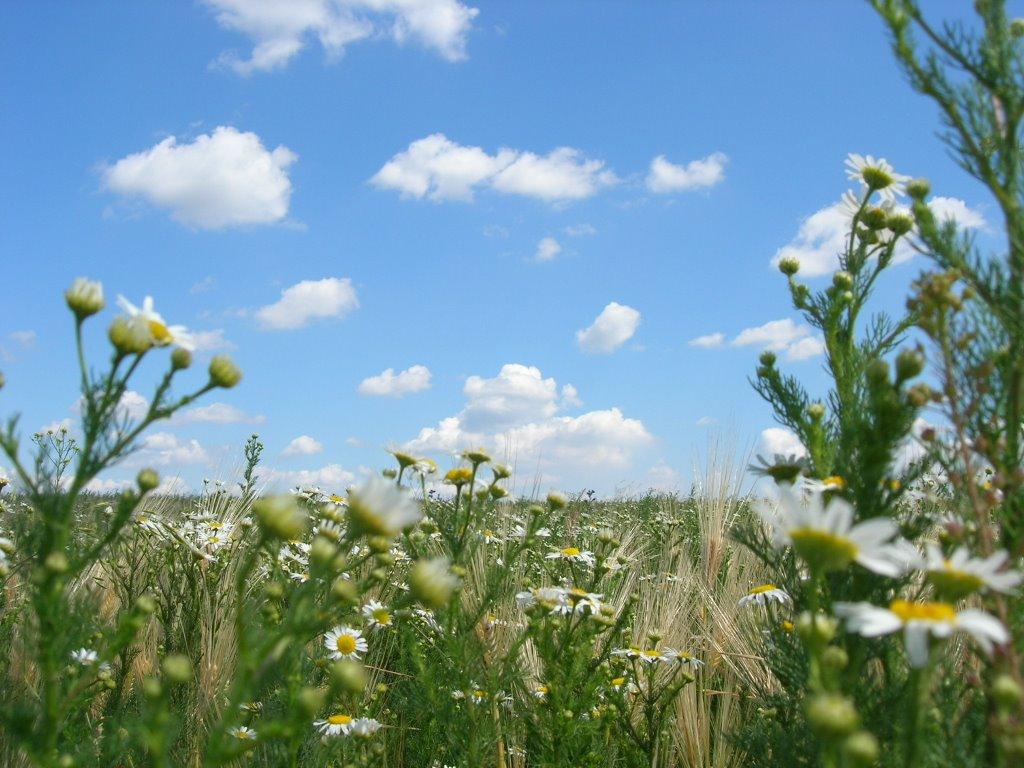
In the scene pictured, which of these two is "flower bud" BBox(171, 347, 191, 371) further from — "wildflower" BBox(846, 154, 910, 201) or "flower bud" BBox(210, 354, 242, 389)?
"wildflower" BBox(846, 154, 910, 201)

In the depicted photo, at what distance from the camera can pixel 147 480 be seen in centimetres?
157

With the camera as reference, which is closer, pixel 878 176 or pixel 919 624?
pixel 919 624

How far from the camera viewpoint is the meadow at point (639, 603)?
122cm

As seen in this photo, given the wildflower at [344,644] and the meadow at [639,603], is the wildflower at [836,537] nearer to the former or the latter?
the meadow at [639,603]

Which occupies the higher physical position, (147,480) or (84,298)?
(84,298)

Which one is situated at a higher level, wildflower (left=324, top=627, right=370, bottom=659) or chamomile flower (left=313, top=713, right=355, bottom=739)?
wildflower (left=324, top=627, right=370, bottom=659)

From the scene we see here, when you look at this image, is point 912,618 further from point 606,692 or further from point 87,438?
point 606,692

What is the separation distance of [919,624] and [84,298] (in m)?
1.60

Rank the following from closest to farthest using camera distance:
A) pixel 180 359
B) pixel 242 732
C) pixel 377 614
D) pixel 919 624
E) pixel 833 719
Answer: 1. pixel 833 719
2. pixel 919 624
3. pixel 180 359
4. pixel 242 732
5. pixel 377 614

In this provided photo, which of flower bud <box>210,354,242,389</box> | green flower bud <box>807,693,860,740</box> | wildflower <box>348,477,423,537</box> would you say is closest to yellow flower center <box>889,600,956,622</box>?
green flower bud <box>807,693,860,740</box>

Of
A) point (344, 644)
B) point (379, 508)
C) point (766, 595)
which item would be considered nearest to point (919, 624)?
point (379, 508)

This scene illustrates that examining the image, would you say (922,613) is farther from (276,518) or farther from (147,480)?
(147,480)

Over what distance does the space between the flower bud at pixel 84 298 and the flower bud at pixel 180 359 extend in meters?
0.20

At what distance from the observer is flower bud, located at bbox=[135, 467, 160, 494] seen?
1.56 m
